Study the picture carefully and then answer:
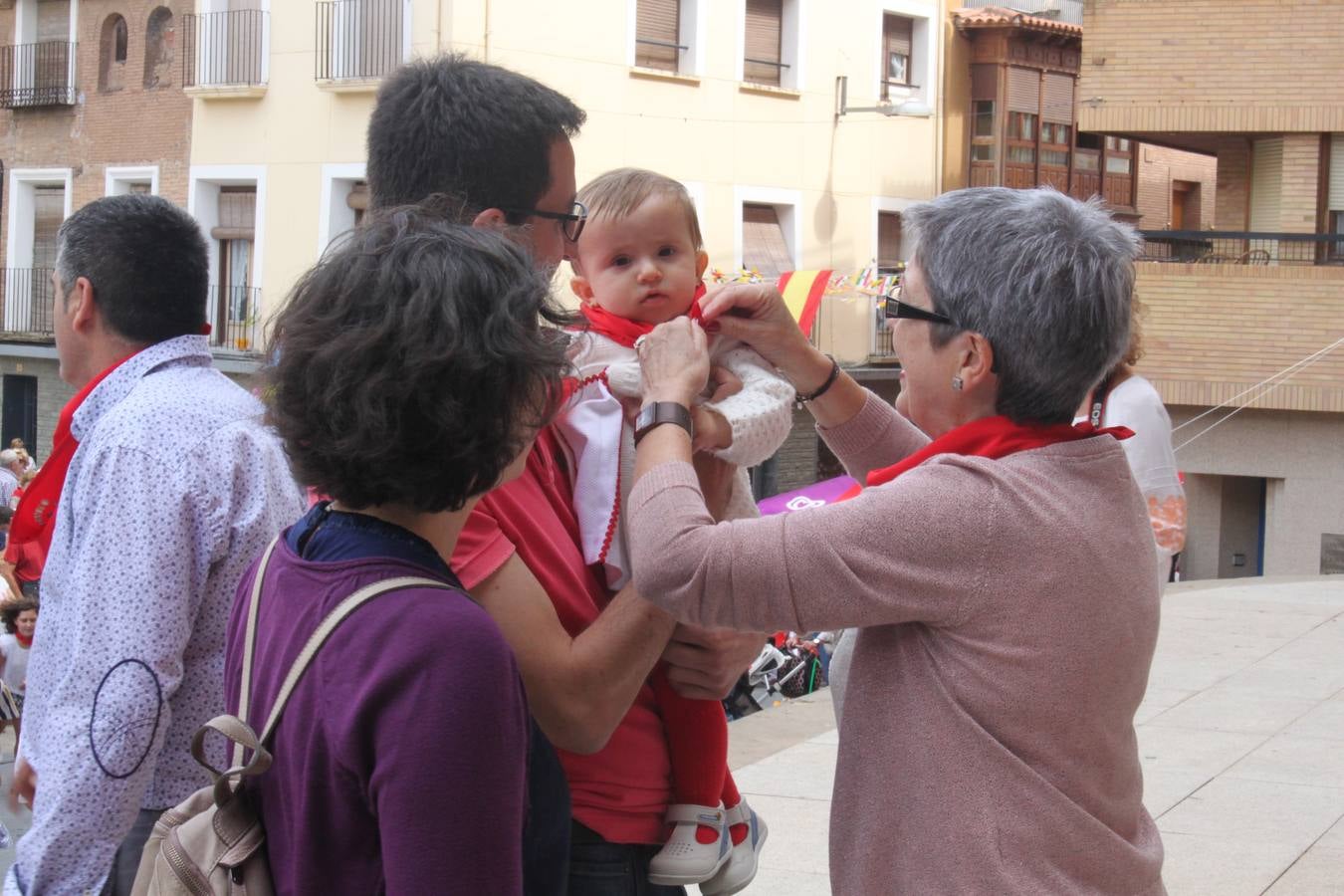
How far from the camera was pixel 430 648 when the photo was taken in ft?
5.12

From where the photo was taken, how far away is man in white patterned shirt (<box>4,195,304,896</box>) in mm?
2516

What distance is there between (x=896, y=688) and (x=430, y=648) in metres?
0.87

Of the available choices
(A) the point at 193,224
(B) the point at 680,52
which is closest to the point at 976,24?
(B) the point at 680,52

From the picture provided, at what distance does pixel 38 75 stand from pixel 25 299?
12.5ft

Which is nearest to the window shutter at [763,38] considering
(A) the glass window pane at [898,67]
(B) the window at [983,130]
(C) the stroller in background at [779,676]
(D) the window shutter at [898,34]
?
(D) the window shutter at [898,34]

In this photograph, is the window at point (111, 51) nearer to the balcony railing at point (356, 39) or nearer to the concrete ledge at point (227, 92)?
the concrete ledge at point (227, 92)

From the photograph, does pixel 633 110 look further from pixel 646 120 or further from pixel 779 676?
pixel 779 676

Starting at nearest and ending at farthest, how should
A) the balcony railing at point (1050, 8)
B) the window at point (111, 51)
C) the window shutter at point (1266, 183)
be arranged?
the window shutter at point (1266, 183) < the window at point (111, 51) < the balcony railing at point (1050, 8)

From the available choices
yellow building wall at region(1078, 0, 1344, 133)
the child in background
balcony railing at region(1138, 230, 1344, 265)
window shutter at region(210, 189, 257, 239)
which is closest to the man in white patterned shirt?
the child in background

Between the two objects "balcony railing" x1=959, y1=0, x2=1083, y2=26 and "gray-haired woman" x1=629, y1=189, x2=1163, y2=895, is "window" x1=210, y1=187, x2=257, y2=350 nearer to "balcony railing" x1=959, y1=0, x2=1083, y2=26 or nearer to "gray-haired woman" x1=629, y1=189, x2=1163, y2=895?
"balcony railing" x1=959, y1=0, x2=1083, y2=26

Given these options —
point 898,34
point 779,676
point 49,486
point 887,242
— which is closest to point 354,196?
point 887,242

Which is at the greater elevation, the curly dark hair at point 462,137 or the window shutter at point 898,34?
the window shutter at point 898,34

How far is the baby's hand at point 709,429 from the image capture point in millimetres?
2312

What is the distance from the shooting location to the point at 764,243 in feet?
86.3
